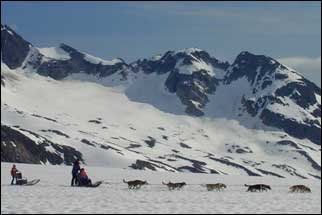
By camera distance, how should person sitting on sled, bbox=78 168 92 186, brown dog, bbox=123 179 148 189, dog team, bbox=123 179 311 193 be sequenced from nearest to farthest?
brown dog, bbox=123 179 148 189, dog team, bbox=123 179 311 193, person sitting on sled, bbox=78 168 92 186

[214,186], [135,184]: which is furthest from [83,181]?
[214,186]

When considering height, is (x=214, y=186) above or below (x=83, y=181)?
above

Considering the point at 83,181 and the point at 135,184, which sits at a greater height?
the point at 135,184

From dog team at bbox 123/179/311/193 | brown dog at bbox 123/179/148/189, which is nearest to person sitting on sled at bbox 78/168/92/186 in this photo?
dog team at bbox 123/179/311/193

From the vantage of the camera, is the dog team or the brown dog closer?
Answer: the brown dog

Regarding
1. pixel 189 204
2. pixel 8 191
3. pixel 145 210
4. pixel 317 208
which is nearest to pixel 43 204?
pixel 145 210

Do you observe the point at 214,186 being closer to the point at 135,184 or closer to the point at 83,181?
the point at 135,184

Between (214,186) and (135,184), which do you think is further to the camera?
(214,186)

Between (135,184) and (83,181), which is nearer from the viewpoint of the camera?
(135,184)

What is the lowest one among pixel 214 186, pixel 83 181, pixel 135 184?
pixel 83 181

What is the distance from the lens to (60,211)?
94.6 ft

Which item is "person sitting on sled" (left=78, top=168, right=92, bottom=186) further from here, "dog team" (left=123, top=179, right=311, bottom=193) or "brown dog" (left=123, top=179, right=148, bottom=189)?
"brown dog" (left=123, top=179, right=148, bottom=189)

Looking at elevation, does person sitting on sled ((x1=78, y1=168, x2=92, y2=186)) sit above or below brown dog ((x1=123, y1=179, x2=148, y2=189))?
below

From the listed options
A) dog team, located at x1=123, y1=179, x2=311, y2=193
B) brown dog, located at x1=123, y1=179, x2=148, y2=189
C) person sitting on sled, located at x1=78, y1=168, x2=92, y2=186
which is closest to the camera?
→ brown dog, located at x1=123, y1=179, x2=148, y2=189
